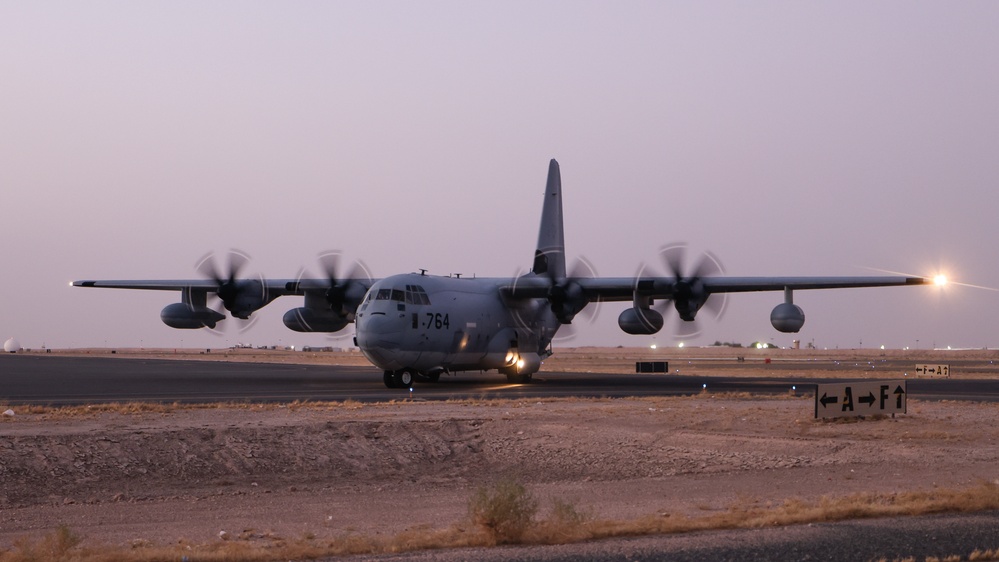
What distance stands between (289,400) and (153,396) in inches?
206

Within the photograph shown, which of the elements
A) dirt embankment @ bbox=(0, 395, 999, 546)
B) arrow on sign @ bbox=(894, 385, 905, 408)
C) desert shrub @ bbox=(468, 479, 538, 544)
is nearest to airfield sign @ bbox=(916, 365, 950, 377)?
dirt embankment @ bbox=(0, 395, 999, 546)

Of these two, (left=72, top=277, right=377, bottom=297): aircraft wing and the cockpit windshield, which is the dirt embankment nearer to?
the cockpit windshield

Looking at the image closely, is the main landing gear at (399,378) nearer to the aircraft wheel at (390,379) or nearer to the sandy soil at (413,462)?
the aircraft wheel at (390,379)

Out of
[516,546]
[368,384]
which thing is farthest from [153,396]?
[516,546]

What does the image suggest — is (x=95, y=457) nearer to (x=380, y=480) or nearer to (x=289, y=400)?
(x=380, y=480)

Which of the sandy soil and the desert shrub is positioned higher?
the desert shrub

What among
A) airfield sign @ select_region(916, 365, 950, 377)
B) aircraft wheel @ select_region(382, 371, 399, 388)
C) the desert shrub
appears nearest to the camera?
the desert shrub

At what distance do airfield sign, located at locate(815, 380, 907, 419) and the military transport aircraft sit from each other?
18.3m

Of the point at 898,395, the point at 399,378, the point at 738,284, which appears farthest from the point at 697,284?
the point at 898,395

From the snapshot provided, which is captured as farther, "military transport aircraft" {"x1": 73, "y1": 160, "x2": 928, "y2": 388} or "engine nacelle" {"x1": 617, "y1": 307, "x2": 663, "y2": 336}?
"engine nacelle" {"x1": 617, "y1": 307, "x2": 663, "y2": 336}

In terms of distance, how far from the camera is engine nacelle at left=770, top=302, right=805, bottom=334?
42.9 m

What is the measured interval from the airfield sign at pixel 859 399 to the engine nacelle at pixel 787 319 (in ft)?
59.7

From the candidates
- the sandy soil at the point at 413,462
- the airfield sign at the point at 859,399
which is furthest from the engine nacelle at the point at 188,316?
the airfield sign at the point at 859,399

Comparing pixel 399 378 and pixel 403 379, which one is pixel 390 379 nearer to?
pixel 399 378
